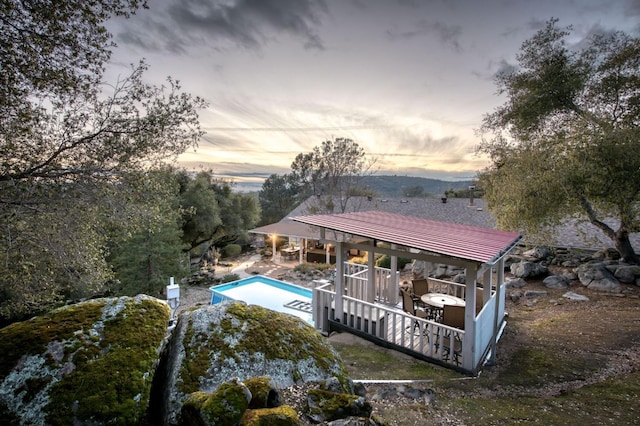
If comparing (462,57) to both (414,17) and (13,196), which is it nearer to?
(414,17)

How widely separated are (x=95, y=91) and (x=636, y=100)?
1650cm

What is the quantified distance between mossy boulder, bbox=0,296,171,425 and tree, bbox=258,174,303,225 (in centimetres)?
4125

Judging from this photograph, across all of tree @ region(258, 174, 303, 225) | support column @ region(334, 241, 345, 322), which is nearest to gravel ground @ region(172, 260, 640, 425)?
support column @ region(334, 241, 345, 322)

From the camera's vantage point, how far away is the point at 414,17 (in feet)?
35.7

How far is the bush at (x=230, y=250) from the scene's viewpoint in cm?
2511

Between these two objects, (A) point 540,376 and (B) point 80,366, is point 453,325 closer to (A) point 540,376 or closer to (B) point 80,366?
(A) point 540,376

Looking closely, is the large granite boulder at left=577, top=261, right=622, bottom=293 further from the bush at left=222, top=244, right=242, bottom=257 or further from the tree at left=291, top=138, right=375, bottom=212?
the bush at left=222, top=244, right=242, bottom=257

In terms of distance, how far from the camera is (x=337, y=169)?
2305 centimetres

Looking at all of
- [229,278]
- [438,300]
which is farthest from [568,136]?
[229,278]

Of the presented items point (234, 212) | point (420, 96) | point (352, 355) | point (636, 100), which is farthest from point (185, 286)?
point (636, 100)

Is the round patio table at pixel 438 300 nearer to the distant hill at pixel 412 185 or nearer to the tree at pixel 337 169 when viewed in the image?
the tree at pixel 337 169

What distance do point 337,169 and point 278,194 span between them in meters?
29.4

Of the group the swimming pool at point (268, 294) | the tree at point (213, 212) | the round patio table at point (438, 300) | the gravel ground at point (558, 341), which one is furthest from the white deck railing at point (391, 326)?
the tree at point (213, 212)

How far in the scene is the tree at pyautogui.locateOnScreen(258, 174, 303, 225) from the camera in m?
46.7
